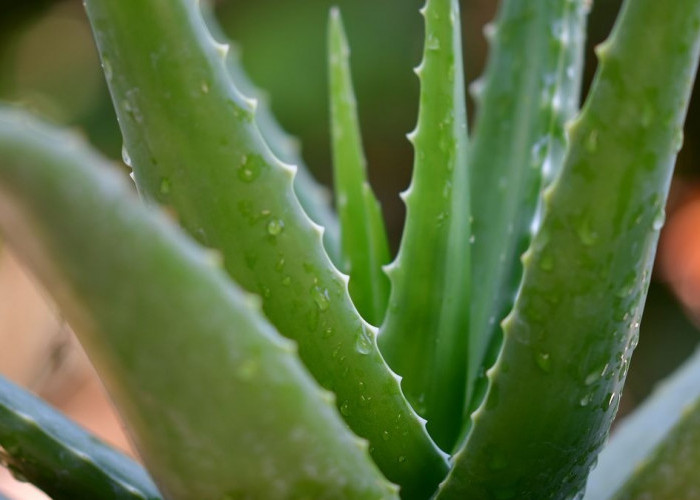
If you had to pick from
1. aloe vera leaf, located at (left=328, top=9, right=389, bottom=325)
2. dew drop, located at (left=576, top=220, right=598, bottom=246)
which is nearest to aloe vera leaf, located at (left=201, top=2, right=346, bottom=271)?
aloe vera leaf, located at (left=328, top=9, right=389, bottom=325)

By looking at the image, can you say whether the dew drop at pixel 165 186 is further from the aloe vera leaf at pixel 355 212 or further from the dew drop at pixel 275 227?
the aloe vera leaf at pixel 355 212

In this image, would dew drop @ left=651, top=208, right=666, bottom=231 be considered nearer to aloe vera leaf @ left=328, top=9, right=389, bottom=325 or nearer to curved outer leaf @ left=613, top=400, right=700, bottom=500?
curved outer leaf @ left=613, top=400, right=700, bottom=500

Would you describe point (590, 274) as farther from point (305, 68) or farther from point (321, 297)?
point (305, 68)

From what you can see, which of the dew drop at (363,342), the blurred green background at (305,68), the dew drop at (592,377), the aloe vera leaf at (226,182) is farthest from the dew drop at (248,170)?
the blurred green background at (305,68)

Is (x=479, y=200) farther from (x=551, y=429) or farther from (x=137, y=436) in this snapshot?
(x=137, y=436)

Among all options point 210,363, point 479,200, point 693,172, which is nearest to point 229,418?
point 210,363

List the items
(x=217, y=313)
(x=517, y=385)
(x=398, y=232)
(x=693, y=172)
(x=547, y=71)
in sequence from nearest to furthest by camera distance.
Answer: (x=217, y=313) → (x=517, y=385) → (x=547, y=71) → (x=693, y=172) → (x=398, y=232)

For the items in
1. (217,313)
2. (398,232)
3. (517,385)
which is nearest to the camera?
(217,313)

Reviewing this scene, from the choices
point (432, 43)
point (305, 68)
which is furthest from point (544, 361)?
point (305, 68)
